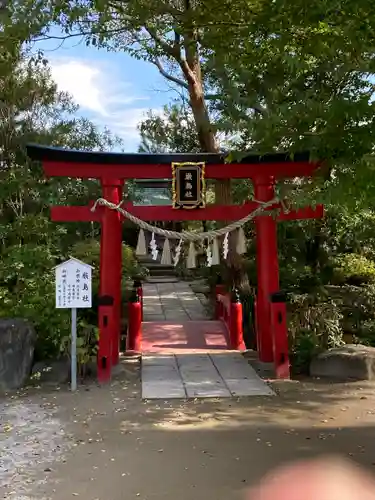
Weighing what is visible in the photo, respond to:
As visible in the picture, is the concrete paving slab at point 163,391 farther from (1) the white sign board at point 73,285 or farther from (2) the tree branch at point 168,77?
(2) the tree branch at point 168,77

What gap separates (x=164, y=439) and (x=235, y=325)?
182 inches

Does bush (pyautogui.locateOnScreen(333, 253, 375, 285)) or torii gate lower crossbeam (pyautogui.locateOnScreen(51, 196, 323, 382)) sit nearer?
torii gate lower crossbeam (pyautogui.locateOnScreen(51, 196, 323, 382))

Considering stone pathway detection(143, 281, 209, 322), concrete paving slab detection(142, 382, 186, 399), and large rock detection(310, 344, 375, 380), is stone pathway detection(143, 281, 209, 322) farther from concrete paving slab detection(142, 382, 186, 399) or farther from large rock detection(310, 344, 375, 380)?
concrete paving slab detection(142, 382, 186, 399)

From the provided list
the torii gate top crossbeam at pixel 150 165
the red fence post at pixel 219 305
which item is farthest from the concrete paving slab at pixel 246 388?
the red fence post at pixel 219 305

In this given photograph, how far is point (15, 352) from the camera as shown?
304 inches

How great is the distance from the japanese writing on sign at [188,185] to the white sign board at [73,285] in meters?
1.82

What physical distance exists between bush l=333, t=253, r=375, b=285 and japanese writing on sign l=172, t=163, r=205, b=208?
524 centimetres

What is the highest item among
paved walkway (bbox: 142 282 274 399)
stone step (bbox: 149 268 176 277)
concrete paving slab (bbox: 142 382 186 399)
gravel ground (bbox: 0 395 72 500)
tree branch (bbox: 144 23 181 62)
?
tree branch (bbox: 144 23 181 62)

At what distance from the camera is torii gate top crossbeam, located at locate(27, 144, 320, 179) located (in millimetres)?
8281

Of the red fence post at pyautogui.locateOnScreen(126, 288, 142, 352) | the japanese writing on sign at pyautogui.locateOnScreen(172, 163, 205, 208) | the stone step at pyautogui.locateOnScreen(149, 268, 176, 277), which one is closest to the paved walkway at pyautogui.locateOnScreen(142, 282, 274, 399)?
the red fence post at pyautogui.locateOnScreen(126, 288, 142, 352)

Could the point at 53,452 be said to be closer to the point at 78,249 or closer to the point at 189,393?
the point at 189,393

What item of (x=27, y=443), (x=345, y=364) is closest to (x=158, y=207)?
(x=345, y=364)

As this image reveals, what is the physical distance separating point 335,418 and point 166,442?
74.4 inches

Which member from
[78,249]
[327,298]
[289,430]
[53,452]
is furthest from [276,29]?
[78,249]
